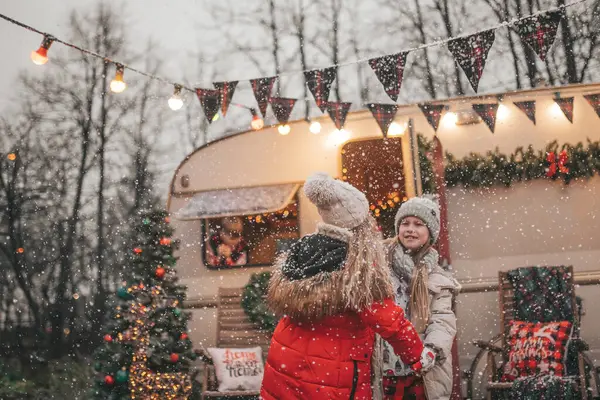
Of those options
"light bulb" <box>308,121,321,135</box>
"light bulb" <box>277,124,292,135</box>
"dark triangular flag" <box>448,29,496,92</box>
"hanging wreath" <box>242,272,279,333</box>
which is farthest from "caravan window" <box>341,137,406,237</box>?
"dark triangular flag" <box>448,29,496,92</box>

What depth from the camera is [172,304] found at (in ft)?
22.8

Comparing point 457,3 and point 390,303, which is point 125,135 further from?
point 390,303

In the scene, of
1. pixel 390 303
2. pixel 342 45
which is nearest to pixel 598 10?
pixel 342 45

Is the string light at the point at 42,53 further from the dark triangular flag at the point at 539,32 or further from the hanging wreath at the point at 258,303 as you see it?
the dark triangular flag at the point at 539,32

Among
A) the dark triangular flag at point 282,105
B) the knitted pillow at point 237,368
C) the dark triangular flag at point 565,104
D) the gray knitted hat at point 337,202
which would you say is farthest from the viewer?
the dark triangular flag at point 282,105

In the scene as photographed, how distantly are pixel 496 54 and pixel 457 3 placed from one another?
1.53 meters

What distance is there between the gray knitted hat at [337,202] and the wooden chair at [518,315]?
2.99 metres

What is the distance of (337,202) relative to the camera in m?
2.70

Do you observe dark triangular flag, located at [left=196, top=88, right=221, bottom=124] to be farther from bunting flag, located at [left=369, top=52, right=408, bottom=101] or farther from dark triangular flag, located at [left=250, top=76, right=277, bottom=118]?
bunting flag, located at [left=369, top=52, right=408, bottom=101]

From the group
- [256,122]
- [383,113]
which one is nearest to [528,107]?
[383,113]

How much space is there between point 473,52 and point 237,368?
12.0 ft

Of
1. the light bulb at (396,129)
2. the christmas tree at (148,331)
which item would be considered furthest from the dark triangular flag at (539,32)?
the christmas tree at (148,331)

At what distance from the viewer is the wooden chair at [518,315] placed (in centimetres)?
509

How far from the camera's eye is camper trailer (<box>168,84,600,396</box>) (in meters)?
6.86
